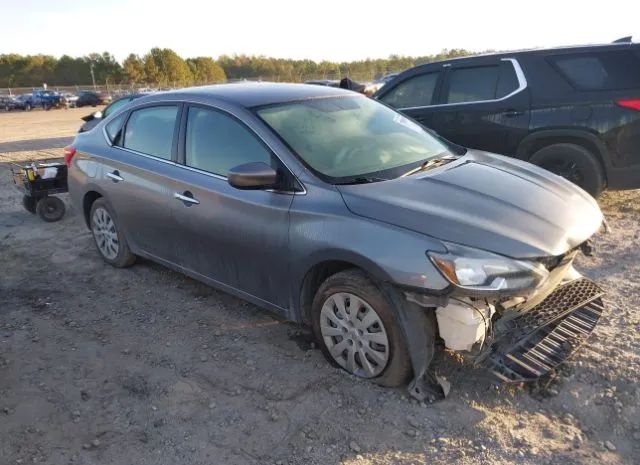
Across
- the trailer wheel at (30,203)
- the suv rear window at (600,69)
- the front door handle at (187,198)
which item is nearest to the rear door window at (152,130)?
the front door handle at (187,198)

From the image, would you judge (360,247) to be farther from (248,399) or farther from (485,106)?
(485,106)

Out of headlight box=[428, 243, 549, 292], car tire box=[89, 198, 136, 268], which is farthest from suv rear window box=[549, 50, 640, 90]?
car tire box=[89, 198, 136, 268]

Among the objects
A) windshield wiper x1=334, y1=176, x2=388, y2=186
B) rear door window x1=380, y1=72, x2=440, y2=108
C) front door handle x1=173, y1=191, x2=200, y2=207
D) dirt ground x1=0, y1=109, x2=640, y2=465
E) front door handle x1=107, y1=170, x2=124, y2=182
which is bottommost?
dirt ground x1=0, y1=109, x2=640, y2=465

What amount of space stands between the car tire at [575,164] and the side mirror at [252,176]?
396 centimetres

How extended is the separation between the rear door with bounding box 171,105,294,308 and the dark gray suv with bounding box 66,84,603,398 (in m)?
0.01

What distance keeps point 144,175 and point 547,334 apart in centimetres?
330

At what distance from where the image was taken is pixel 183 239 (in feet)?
13.7

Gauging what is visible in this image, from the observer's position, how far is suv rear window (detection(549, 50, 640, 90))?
18.7 feet

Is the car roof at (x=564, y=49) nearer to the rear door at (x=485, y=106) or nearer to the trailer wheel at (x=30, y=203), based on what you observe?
the rear door at (x=485, y=106)

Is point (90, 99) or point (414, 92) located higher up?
point (414, 92)

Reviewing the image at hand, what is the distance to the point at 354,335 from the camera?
10.5 ft

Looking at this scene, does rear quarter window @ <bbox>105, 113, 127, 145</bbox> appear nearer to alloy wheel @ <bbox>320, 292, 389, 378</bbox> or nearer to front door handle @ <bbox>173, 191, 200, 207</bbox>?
front door handle @ <bbox>173, 191, 200, 207</bbox>

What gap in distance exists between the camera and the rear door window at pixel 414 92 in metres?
6.86

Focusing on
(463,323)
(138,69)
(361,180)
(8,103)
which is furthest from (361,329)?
(138,69)
